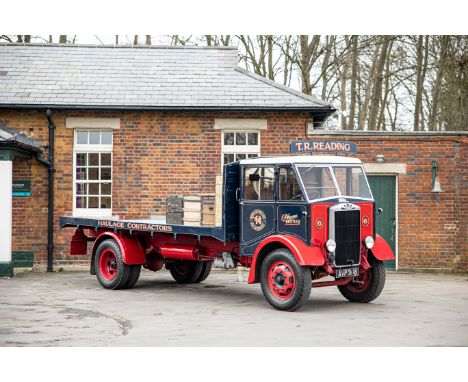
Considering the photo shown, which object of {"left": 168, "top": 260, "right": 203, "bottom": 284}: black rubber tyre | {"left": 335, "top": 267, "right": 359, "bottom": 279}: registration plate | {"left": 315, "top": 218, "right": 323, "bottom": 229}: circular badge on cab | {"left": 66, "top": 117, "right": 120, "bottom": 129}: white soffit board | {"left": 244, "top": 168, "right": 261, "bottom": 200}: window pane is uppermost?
{"left": 66, "top": 117, "right": 120, "bottom": 129}: white soffit board

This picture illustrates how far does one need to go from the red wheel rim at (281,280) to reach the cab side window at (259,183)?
110cm

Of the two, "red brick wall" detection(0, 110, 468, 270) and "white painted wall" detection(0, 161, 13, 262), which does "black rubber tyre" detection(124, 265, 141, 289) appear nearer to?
"white painted wall" detection(0, 161, 13, 262)

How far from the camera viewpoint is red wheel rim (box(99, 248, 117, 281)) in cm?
1294

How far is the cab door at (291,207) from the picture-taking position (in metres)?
10.2

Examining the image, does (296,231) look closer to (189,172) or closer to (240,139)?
(189,172)

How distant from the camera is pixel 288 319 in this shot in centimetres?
943

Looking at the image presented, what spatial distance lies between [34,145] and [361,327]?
9622 mm

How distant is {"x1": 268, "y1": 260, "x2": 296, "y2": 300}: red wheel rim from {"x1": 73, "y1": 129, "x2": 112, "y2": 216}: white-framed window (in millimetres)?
6962

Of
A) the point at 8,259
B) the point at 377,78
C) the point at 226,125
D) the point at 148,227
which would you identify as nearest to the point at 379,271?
the point at 148,227

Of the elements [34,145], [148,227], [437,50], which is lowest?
[148,227]

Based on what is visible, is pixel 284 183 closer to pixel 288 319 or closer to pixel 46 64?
pixel 288 319

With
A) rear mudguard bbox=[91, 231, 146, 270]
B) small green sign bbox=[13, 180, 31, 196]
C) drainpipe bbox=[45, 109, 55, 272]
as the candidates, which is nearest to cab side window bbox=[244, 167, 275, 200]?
rear mudguard bbox=[91, 231, 146, 270]

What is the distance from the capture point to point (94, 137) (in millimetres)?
16406

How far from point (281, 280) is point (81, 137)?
7.85 meters
